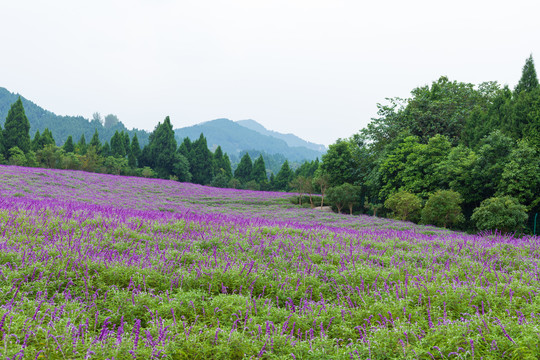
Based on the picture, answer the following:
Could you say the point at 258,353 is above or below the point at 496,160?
below

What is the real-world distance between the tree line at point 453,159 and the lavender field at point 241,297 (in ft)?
38.3

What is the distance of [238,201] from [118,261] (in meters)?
24.8

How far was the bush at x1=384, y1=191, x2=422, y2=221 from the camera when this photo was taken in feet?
67.9

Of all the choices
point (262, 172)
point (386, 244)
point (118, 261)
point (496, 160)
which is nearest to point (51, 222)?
point (118, 261)

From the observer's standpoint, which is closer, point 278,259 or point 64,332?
point 64,332

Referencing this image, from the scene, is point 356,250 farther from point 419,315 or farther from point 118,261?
point 118,261

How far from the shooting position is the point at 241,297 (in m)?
4.22

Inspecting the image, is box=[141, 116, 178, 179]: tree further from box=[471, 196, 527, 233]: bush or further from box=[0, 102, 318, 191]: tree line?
box=[471, 196, 527, 233]: bush

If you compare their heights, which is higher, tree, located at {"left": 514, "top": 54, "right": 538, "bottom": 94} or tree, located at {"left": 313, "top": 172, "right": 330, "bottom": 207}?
tree, located at {"left": 514, "top": 54, "right": 538, "bottom": 94}

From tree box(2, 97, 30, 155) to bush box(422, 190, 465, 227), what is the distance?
5581 cm

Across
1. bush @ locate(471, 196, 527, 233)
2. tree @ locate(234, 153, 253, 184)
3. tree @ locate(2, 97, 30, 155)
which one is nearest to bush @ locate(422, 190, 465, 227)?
bush @ locate(471, 196, 527, 233)

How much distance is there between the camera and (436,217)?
19031 mm

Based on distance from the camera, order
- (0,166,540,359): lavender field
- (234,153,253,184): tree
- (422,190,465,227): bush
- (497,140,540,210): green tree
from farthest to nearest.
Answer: (234,153,253,184): tree < (422,190,465,227): bush < (497,140,540,210): green tree < (0,166,540,359): lavender field

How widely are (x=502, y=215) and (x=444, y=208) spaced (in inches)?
125
